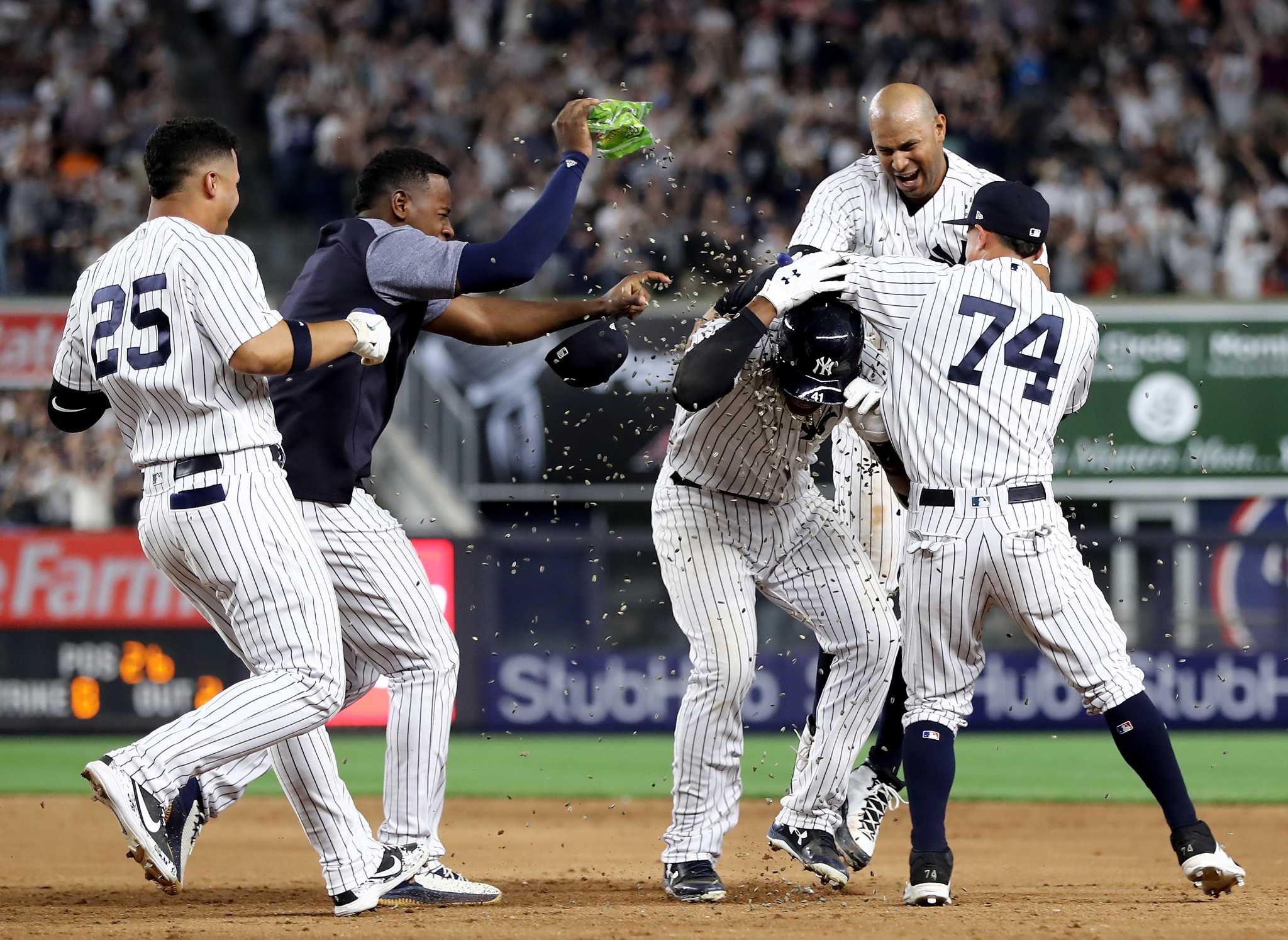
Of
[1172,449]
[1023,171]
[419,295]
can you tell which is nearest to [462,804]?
[419,295]

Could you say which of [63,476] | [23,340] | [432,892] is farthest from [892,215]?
[23,340]

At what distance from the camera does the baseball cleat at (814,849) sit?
5.66m

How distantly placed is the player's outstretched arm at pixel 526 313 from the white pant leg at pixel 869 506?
1086 millimetres

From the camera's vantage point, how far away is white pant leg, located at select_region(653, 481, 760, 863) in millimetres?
5480

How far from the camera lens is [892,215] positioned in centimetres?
582

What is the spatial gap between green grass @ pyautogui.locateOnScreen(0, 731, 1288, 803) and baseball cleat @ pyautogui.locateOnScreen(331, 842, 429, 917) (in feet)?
12.5

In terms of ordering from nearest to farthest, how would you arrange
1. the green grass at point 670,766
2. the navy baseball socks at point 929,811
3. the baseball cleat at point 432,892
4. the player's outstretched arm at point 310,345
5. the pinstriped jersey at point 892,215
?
the player's outstretched arm at point 310,345 < the navy baseball socks at point 929,811 < the baseball cleat at point 432,892 < the pinstriped jersey at point 892,215 < the green grass at point 670,766

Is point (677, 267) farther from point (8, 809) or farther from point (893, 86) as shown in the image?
point (893, 86)

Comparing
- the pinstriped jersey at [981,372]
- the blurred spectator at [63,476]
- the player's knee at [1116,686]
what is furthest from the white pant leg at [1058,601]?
the blurred spectator at [63,476]

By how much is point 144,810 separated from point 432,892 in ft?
3.74

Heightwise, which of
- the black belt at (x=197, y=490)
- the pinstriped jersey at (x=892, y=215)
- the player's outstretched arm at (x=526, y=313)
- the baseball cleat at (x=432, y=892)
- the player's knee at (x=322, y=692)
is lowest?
the baseball cleat at (x=432, y=892)

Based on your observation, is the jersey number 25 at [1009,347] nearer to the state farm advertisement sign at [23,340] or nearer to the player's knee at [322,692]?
the player's knee at [322,692]

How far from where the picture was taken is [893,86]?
5641 mm

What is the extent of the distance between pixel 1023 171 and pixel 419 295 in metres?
11.5
